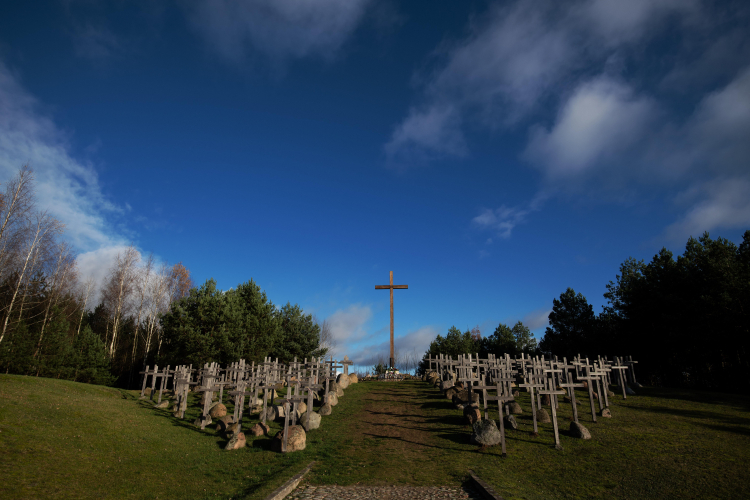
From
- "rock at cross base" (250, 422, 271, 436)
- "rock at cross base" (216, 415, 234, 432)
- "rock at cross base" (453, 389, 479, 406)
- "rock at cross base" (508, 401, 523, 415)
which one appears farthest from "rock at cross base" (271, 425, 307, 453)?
"rock at cross base" (508, 401, 523, 415)

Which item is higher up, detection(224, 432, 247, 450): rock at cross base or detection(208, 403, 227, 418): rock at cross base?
detection(208, 403, 227, 418): rock at cross base

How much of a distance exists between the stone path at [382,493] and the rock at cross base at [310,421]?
298 inches

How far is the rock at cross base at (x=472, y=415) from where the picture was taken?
58.4 ft

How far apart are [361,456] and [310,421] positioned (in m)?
5.23

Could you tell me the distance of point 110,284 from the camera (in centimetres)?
4300

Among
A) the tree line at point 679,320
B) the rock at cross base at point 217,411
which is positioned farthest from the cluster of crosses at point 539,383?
the rock at cross base at point 217,411

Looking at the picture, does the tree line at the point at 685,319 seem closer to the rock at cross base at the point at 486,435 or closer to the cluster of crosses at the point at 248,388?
the rock at cross base at the point at 486,435

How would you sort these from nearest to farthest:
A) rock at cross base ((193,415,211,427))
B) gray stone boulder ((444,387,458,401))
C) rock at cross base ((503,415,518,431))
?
rock at cross base ((503,415,518,431)) < rock at cross base ((193,415,211,427)) < gray stone boulder ((444,387,458,401))

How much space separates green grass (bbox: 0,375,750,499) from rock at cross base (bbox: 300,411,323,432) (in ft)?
1.53

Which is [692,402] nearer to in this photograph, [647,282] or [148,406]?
[647,282]

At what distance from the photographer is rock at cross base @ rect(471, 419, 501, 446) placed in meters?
14.6

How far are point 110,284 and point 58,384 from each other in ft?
75.9

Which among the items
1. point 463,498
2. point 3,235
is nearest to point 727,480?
point 463,498

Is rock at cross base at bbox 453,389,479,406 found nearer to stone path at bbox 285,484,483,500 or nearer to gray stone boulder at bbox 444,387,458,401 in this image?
gray stone boulder at bbox 444,387,458,401
